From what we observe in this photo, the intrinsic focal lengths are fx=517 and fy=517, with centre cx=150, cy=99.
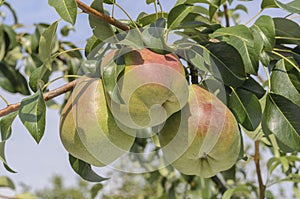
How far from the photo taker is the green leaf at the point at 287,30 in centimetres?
93

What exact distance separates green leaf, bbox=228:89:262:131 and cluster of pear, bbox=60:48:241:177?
0.04m

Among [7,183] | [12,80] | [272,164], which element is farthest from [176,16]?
[12,80]

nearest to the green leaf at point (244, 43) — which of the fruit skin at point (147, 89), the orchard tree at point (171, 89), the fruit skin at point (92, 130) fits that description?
the orchard tree at point (171, 89)

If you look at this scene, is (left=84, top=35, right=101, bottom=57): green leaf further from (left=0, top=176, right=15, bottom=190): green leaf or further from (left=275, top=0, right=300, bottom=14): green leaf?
(left=0, top=176, right=15, bottom=190): green leaf

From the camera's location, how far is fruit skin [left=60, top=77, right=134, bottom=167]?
78 centimetres

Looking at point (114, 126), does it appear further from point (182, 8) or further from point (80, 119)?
point (182, 8)

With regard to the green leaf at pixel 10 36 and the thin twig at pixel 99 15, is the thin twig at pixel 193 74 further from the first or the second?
the green leaf at pixel 10 36

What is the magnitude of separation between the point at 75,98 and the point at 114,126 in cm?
8

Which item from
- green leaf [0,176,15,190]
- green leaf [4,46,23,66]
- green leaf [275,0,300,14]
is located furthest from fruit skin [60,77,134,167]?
green leaf [4,46,23,66]

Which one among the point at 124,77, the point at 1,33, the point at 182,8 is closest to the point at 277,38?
the point at 182,8

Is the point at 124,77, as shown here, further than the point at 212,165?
No

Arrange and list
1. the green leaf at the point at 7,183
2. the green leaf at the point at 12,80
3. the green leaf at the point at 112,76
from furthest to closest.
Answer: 1. the green leaf at the point at 12,80
2. the green leaf at the point at 7,183
3. the green leaf at the point at 112,76

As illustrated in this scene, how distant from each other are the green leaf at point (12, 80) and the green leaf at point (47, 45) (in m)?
0.88

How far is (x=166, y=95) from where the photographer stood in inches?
30.0
